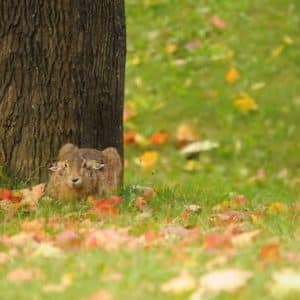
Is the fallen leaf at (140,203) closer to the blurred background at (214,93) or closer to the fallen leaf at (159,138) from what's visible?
the blurred background at (214,93)

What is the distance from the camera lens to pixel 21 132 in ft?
26.4

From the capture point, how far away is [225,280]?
4398mm

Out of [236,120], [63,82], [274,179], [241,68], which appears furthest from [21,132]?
[241,68]

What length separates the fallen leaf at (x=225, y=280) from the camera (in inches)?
171

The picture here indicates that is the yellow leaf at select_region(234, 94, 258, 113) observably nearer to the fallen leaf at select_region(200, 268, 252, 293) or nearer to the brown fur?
the brown fur

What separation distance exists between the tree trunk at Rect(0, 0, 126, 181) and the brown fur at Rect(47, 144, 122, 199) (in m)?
0.35

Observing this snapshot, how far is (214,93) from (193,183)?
425 cm

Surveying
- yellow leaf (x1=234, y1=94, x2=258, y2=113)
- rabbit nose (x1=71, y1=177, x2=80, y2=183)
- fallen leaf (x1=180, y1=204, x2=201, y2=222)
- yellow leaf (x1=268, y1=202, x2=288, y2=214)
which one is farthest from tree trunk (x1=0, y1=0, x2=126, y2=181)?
yellow leaf (x1=234, y1=94, x2=258, y2=113)

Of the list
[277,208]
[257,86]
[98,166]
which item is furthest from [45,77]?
[257,86]

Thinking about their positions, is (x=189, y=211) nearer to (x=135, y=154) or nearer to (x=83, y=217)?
(x=83, y=217)

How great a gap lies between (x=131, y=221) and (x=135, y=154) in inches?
268

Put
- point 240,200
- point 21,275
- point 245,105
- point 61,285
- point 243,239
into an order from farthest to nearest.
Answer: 1. point 245,105
2. point 240,200
3. point 243,239
4. point 21,275
5. point 61,285

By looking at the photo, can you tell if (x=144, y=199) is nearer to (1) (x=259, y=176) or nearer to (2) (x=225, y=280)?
(2) (x=225, y=280)

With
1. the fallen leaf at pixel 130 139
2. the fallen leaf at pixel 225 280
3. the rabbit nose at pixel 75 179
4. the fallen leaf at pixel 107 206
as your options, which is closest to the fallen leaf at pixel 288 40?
the fallen leaf at pixel 130 139
